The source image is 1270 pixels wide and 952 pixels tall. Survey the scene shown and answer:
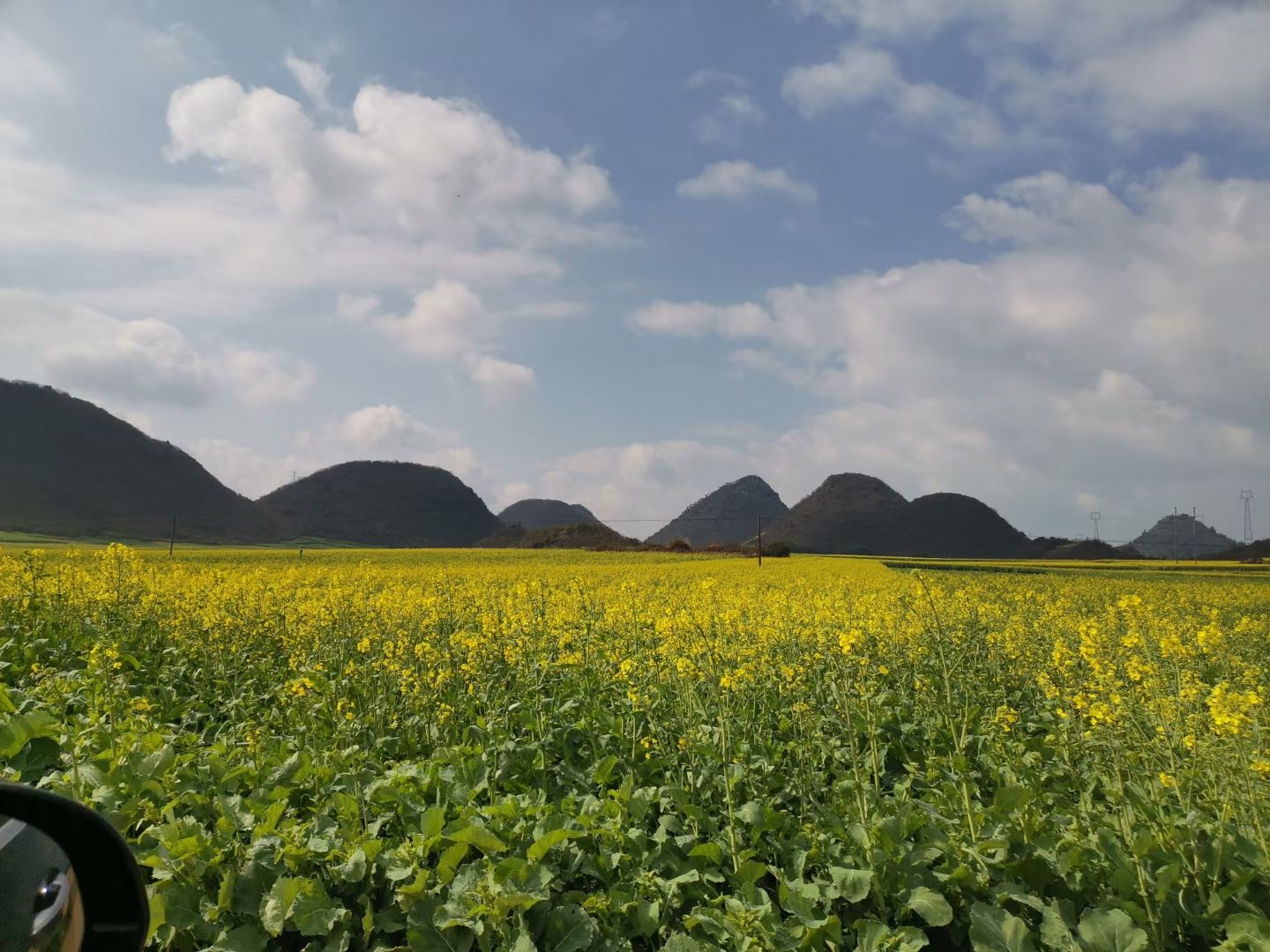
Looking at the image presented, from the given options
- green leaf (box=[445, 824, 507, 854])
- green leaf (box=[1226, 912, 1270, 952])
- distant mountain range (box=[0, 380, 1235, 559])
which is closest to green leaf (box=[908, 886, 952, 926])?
green leaf (box=[1226, 912, 1270, 952])

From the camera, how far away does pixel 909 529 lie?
543ft

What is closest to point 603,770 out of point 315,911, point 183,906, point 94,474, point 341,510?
point 315,911

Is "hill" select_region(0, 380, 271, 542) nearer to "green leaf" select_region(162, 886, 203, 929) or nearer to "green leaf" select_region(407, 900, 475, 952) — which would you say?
"green leaf" select_region(162, 886, 203, 929)

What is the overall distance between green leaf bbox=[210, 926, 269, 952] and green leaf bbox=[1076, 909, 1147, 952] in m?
3.24

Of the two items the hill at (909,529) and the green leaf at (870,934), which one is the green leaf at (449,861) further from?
the hill at (909,529)

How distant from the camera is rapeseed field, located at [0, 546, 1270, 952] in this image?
9.90 ft

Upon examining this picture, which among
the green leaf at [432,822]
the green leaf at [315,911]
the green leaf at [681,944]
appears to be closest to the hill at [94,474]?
the green leaf at [432,822]

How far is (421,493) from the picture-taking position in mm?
168625

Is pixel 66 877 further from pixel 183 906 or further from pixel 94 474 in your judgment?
pixel 94 474

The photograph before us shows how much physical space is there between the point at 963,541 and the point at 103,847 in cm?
17342

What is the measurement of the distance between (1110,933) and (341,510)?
16348 cm

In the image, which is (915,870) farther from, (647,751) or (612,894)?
(647,751)

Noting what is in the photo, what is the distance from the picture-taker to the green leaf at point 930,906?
9.61 ft

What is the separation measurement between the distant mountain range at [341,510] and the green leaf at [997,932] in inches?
2298
